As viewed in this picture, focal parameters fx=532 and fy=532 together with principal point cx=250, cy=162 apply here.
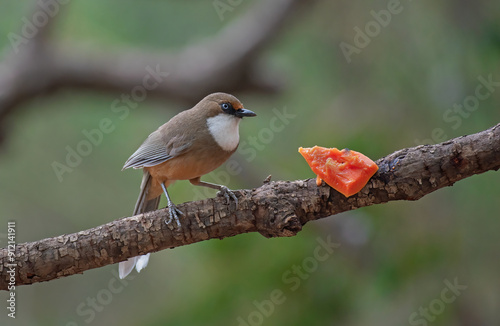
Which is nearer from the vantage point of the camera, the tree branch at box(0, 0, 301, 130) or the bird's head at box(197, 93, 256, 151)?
the bird's head at box(197, 93, 256, 151)

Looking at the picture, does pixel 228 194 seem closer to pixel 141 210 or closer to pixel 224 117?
pixel 224 117

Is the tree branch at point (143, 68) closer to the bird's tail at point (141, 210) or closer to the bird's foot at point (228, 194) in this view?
the bird's tail at point (141, 210)

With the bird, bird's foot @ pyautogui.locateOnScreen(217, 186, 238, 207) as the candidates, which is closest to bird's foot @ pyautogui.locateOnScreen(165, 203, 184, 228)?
bird's foot @ pyautogui.locateOnScreen(217, 186, 238, 207)

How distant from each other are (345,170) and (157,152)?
1479mm

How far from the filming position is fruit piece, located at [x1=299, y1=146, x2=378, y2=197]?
2830 mm

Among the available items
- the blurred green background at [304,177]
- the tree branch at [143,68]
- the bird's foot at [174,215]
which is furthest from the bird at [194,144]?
the tree branch at [143,68]

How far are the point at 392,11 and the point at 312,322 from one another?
3.47m

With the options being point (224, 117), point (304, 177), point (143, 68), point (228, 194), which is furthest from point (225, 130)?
point (143, 68)

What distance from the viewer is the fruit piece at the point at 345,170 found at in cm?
283

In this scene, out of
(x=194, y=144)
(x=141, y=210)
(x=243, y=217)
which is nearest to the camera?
(x=243, y=217)

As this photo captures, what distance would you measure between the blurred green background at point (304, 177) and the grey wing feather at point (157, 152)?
122cm

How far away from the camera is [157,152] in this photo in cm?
375

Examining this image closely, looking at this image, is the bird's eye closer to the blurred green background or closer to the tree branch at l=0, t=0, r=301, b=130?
the blurred green background

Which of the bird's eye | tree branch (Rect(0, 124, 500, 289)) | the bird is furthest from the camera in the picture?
the bird's eye
